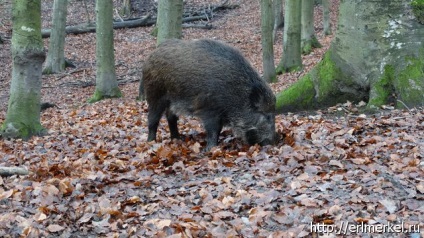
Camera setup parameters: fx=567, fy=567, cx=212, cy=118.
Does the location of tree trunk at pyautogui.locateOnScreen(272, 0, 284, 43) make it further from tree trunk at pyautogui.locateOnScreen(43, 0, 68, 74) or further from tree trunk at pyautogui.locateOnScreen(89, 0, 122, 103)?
tree trunk at pyautogui.locateOnScreen(89, 0, 122, 103)

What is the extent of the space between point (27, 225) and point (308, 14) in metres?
20.1

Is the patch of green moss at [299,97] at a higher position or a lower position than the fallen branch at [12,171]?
higher

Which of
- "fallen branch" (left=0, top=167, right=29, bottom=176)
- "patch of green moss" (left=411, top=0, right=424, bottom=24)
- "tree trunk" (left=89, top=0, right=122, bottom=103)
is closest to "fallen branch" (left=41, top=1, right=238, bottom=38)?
"tree trunk" (left=89, top=0, right=122, bottom=103)

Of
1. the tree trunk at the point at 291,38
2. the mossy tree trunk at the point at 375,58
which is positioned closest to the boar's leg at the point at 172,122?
the mossy tree trunk at the point at 375,58

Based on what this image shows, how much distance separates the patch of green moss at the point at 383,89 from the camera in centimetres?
931

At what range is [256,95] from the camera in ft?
28.4

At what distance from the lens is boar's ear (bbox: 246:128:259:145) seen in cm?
863

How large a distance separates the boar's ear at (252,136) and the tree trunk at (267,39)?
9.24 metres

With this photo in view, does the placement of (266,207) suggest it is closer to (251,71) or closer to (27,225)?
(27,225)

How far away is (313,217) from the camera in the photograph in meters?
5.32

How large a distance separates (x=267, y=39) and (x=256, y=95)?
9.46 meters

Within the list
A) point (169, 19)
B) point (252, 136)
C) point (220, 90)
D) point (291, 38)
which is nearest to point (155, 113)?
point (220, 90)

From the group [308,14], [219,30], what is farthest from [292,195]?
[219,30]

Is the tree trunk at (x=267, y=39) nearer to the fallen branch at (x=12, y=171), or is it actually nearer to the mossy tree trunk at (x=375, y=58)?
the mossy tree trunk at (x=375, y=58)
